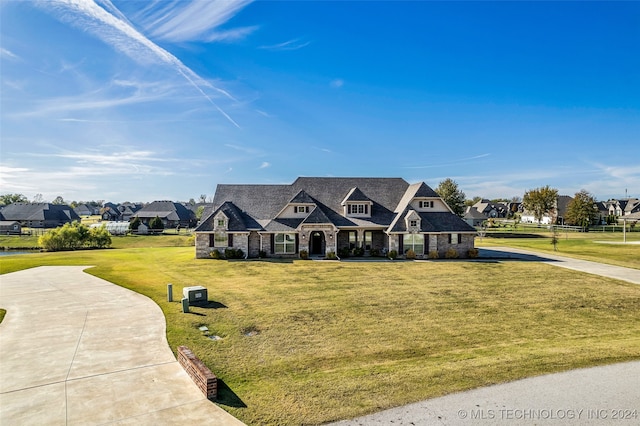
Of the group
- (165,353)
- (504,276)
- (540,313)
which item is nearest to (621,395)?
(540,313)

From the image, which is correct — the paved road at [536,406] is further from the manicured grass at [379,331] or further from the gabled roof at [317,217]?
the gabled roof at [317,217]

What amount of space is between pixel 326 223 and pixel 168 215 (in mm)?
62835

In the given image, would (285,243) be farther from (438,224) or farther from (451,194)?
(451,194)

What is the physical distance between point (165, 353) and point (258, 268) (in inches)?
612

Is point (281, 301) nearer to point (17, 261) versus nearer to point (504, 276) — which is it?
point (504, 276)

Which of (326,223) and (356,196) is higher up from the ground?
(356,196)

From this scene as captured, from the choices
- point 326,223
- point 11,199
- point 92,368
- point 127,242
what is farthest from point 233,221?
→ point 11,199

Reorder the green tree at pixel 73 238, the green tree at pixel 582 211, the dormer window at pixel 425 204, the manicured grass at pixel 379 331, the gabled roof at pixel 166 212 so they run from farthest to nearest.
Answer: the gabled roof at pixel 166 212, the green tree at pixel 582 211, the green tree at pixel 73 238, the dormer window at pixel 425 204, the manicured grass at pixel 379 331

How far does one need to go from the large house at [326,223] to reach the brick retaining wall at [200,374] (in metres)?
21.8

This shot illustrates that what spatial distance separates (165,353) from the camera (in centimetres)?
1095

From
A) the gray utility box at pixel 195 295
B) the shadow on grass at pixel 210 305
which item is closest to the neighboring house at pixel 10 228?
the gray utility box at pixel 195 295

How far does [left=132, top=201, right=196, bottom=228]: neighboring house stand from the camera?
3268 inches

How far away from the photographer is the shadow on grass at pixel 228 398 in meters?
8.12

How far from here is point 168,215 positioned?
83.5 metres
